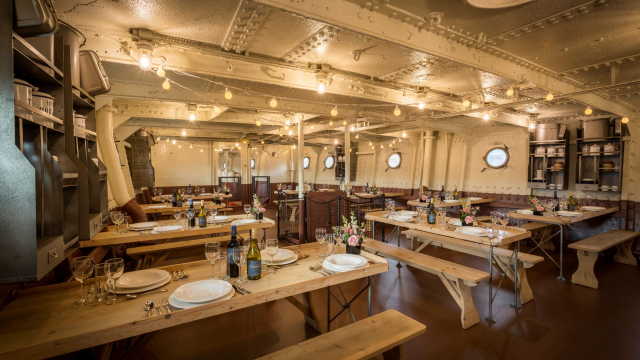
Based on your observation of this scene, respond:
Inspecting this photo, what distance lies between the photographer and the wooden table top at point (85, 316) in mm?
1332

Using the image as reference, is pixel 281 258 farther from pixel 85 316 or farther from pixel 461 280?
pixel 461 280

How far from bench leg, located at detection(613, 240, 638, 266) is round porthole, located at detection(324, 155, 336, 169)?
1046 centimetres

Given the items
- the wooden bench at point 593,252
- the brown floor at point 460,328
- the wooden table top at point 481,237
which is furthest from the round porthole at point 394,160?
the wooden table top at point 481,237

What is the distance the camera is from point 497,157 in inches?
346

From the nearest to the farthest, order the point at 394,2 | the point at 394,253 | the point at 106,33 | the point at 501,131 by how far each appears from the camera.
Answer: the point at 394,2 < the point at 106,33 < the point at 394,253 < the point at 501,131

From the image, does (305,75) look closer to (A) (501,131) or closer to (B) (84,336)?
(B) (84,336)

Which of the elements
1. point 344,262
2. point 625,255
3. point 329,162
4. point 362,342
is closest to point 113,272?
point 344,262

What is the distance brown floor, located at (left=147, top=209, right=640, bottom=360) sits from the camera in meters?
2.78

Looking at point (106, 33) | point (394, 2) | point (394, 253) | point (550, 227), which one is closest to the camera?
point (394, 2)

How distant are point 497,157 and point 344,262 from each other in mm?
8311

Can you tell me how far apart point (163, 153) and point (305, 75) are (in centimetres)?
1029

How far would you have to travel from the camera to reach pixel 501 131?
8.68m

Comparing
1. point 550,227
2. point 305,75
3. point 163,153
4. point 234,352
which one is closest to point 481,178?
point 550,227

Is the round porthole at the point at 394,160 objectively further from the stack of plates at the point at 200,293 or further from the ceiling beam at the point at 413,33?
the stack of plates at the point at 200,293
